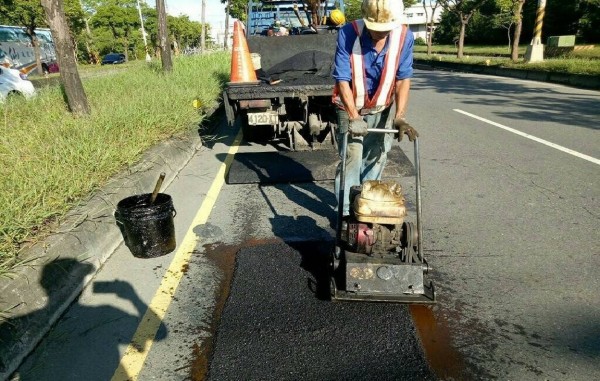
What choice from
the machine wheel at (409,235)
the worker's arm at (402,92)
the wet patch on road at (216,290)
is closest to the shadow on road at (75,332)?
the wet patch on road at (216,290)

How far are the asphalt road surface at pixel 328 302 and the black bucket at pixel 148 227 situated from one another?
0.11 m

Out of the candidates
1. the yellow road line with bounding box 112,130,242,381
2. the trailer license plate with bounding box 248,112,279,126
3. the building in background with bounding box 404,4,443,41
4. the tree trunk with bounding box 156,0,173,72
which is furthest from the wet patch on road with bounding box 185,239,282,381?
the building in background with bounding box 404,4,443,41

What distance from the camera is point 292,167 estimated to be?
572cm

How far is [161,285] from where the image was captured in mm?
3127

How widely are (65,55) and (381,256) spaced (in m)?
5.95

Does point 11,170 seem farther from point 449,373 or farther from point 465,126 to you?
point 465,126

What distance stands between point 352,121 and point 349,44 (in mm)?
649

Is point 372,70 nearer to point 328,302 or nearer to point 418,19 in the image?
point 328,302

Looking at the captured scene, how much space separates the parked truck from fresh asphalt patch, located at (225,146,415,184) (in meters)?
0.34

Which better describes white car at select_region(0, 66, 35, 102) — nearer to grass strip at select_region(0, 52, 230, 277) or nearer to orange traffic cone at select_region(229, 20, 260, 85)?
grass strip at select_region(0, 52, 230, 277)

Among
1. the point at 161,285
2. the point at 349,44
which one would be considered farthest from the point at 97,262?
the point at 349,44

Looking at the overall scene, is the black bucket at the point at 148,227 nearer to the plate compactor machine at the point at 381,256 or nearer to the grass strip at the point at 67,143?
the grass strip at the point at 67,143

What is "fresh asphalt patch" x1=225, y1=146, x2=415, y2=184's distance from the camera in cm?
535

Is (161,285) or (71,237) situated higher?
(71,237)
